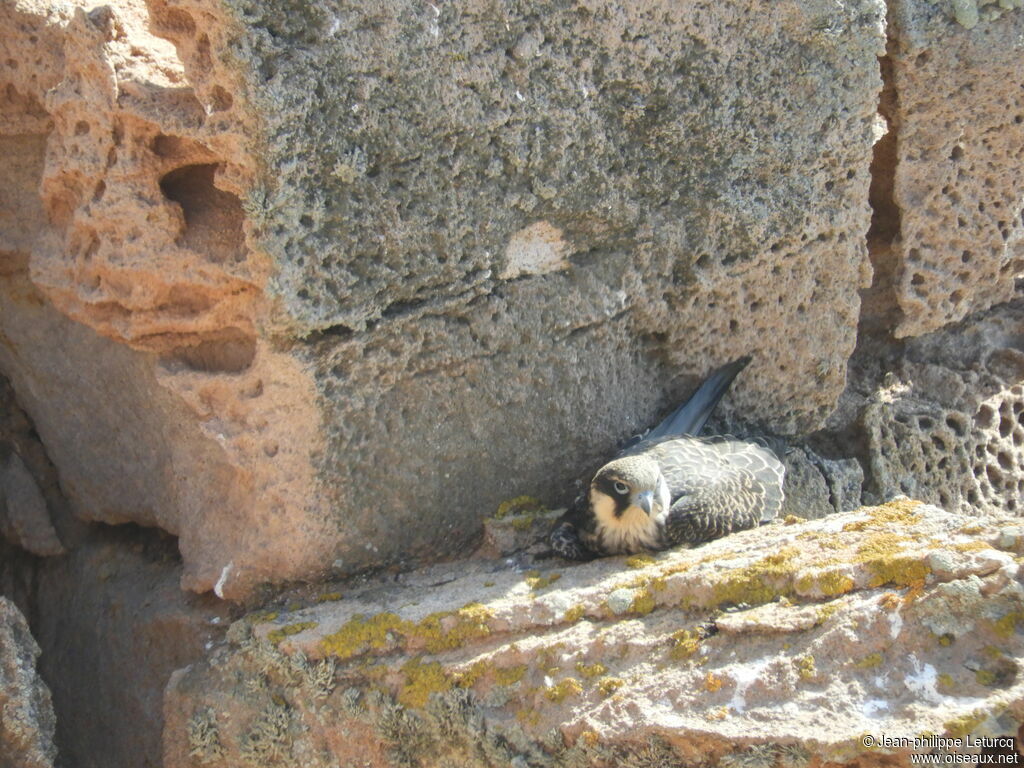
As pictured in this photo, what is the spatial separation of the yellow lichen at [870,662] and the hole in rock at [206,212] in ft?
6.67

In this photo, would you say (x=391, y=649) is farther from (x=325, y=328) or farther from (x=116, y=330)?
(x=116, y=330)

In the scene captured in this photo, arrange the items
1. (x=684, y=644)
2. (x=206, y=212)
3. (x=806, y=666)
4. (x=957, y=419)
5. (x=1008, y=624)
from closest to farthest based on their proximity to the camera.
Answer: (x=1008, y=624), (x=806, y=666), (x=684, y=644), (x=206, y=212), (x=957, y=419)

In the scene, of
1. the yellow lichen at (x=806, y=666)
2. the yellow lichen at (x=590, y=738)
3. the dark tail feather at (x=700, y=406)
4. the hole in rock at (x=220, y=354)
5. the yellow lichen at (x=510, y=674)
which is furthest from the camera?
the dark tail feather at (x=700, y=406)

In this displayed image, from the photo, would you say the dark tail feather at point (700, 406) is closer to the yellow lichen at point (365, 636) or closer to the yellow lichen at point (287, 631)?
the yellow lichen at point (365, 636)

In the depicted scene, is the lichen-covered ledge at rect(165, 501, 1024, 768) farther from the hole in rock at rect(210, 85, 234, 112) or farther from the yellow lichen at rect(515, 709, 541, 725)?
the hole in rock at rect(210, 85, 234, 112)

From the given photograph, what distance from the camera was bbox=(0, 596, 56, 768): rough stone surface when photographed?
2816 millimetres

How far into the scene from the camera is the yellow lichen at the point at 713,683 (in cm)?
239

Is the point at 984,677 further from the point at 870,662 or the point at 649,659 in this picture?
the point at 649,659

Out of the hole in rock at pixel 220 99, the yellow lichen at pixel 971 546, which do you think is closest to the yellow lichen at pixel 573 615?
the yellow lichen at pixel 971 546

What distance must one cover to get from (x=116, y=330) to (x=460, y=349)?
3.60 ft

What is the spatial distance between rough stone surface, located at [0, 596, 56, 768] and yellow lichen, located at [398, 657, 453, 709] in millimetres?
1063

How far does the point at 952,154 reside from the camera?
3975 mm

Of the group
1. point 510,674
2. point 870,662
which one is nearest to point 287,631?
point 510,674

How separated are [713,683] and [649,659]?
0.72 ft
